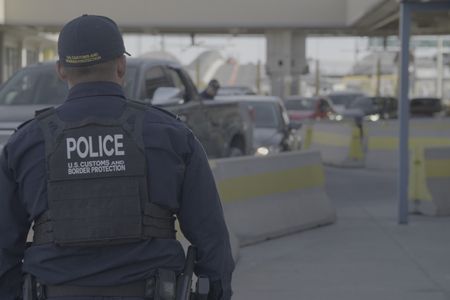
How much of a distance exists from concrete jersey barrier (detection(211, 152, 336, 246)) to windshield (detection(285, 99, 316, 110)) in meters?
18.7

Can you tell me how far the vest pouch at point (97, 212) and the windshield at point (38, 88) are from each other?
696cm

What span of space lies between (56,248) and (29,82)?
7571 mm

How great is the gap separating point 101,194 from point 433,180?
9530mm

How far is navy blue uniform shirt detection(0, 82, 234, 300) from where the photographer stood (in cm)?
315

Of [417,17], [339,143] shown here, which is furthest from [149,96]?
[339,143]

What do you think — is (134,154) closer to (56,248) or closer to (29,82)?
(56,248)

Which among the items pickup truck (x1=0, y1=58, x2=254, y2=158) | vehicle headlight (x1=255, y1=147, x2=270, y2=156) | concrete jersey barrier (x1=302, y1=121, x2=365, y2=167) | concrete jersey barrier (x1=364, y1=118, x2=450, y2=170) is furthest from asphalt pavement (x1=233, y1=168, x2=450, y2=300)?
concrete jersey barrier (x1=302, y1=121, x2=365, y2=167)

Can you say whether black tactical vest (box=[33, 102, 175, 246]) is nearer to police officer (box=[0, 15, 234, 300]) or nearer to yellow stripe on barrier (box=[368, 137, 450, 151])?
police officer (box=[0, 15, 234, 300])

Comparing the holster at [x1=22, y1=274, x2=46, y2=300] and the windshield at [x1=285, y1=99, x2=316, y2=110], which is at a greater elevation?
the holster at [x1=22, y1=274, x2=46, y2=300]

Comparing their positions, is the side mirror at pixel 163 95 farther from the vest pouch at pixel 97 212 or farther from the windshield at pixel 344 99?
the windshield at pixel 344 99

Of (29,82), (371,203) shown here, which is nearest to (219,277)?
(29,82)

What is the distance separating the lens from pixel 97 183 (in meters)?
3.13

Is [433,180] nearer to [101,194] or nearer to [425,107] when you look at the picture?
[101,194]

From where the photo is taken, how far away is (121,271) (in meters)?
3.13
